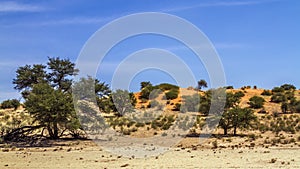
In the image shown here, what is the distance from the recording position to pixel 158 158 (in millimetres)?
23078

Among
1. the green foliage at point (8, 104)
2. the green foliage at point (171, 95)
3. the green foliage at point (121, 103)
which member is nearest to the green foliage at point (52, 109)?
the green foliage at point (121, 103)

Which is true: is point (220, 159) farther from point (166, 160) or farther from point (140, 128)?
point (140, 128)

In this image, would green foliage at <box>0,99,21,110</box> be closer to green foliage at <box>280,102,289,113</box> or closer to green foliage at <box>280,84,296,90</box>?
green foliage at <box>280,102,289,113</box>

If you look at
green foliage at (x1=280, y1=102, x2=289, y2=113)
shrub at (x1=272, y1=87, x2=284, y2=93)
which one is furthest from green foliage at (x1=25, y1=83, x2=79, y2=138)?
shrub at (x1=272, y1=87, x2=284, y2=93)

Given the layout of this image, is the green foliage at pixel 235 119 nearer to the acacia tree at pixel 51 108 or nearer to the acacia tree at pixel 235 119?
the acacia tree at pixel 235 119

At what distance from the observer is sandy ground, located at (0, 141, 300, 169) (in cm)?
2035

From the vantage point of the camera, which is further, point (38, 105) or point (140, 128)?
point (140, 128)

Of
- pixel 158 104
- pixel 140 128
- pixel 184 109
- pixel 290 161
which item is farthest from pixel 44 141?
pixel 158 104

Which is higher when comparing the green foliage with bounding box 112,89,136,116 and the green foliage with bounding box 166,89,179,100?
the green foliage with bounding box 166,89,179,100

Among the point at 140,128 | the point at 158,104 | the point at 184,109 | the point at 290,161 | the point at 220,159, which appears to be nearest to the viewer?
the point at 290,161

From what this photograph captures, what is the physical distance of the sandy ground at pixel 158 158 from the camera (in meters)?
20.4

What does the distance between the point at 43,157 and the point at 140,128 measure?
1689cm

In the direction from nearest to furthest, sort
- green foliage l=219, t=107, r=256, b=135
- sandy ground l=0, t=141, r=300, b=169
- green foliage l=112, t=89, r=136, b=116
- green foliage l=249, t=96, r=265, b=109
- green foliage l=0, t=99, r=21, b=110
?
sandy ground l=0, t=141, r=300, b=169 < green foliage l=219, t=107, r=256, b=135 < green foliage l=112, t=89, r=136, b=116 < green foliage l=0, t=99, r=21, b=110 < green foliage l=249, t=96, r=265, b=109

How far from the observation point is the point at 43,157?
24.2 meters
